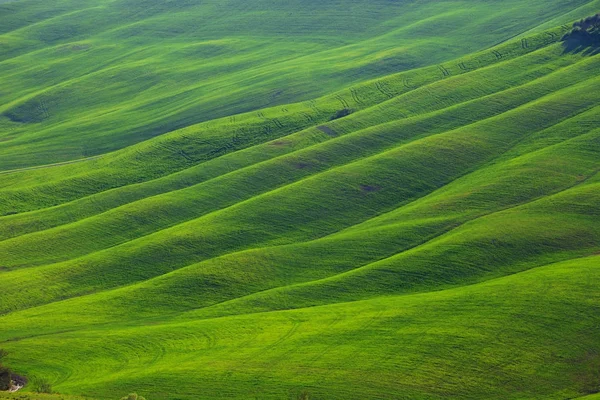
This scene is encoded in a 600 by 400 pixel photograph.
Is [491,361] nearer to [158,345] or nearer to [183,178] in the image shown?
[158,345]

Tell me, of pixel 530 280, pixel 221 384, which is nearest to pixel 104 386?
pixel 221 384

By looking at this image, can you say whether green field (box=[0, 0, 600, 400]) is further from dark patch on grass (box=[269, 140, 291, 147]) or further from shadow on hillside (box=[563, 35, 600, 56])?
shadow on hillside (box=[563, 35, 600, 56])

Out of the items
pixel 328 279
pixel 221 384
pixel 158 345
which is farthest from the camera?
pixel 328 279

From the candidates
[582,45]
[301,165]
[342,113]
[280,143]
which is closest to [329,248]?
[301,165]

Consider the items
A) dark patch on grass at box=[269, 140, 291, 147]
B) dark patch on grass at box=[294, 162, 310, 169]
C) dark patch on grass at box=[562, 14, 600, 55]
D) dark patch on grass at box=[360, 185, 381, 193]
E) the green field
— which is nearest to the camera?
the green field

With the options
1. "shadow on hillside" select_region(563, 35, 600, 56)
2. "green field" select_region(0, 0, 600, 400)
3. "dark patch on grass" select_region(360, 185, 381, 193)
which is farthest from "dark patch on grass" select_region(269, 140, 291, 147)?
"shadow on hillside" select_region(563, 35, 600, 56)

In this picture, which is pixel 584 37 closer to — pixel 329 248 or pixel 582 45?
pixel 582 45

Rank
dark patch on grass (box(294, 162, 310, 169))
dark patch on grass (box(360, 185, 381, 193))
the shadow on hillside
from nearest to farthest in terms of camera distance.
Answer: dark patch on grass (box(360, 185, 381, 193)), dark patch on grass (box(294, 162, 310, 169)), the shadow on hillside

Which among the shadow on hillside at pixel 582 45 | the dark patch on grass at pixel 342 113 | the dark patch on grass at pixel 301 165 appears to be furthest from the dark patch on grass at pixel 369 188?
the shadow on hillside at pixel 582 45

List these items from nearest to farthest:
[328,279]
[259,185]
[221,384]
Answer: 1. [221,384]
2. [328,279]
3. [259,185]
